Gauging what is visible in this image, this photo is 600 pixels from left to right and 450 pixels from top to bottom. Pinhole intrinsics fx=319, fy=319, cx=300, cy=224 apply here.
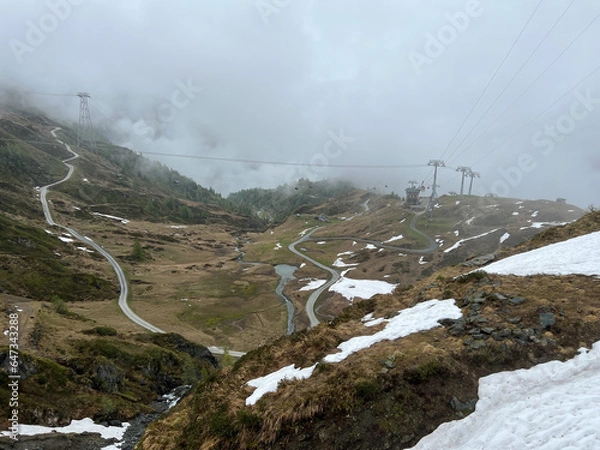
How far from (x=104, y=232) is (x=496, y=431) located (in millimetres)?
193765

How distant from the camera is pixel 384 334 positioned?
59.4 ft

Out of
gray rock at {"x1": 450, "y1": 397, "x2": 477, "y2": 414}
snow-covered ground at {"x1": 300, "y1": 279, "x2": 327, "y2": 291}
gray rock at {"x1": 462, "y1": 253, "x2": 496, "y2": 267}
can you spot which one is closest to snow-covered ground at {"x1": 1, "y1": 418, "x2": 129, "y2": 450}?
gray rock at {"x1": 450, "y1": 397, "x2": 477, "y2": 414}

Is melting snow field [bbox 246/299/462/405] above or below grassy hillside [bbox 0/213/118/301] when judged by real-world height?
below

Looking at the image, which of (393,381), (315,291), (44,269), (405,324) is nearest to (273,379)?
(393,381)

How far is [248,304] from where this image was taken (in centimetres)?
9850

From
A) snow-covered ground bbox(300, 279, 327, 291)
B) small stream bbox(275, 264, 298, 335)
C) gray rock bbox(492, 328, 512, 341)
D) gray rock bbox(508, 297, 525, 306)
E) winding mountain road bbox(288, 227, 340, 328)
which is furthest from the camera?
snow-covered ground bbox(300, 279, 327, 291)

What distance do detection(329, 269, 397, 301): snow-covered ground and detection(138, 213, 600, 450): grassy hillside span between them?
72150mm

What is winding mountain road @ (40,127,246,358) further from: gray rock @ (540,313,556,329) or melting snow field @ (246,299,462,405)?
gray rock @ (540,313,556,329)

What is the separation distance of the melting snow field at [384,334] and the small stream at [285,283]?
58.8 metres

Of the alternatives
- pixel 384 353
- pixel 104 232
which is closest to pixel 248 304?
pixel 384 353

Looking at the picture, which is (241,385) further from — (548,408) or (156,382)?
(156,382)

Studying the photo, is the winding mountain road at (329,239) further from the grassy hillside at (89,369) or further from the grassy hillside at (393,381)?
the grassy hillside at (393,381)

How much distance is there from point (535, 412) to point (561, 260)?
18445 mm

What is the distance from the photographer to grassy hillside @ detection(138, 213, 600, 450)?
1212 cm
